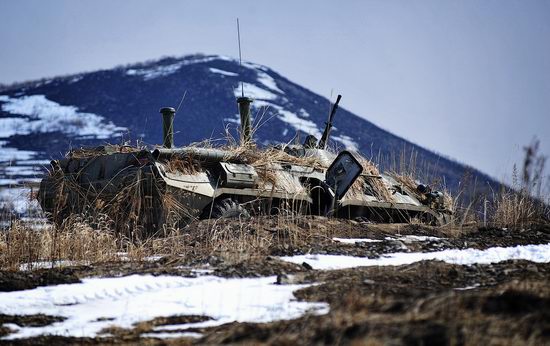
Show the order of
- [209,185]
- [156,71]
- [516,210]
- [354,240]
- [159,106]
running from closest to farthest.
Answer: [354,240], [209,185], [516,210], [159,106], [156,71]

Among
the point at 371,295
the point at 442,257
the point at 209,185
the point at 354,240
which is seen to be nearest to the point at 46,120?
the point at 209,185

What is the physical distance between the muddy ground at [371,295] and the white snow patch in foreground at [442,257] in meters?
0.29

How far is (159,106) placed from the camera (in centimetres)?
7744

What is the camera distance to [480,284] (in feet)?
22.7

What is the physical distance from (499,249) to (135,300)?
509cm

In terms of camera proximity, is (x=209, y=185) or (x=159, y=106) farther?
(x=159, y=106)

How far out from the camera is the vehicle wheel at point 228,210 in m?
12.9

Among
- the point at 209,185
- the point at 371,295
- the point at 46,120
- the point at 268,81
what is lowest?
the point at 371,295

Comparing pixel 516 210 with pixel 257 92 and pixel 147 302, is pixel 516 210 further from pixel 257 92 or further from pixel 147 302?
pixel 257 92

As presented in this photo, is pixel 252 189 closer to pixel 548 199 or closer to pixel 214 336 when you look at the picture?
pixel 548 199

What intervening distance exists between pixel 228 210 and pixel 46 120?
63.1 meters

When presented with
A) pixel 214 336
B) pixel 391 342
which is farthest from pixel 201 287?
pixel 391 342

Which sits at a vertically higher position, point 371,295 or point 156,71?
point 156,71

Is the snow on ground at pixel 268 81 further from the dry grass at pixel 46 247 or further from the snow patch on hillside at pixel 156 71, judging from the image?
the dry grass at pixel 46 247
